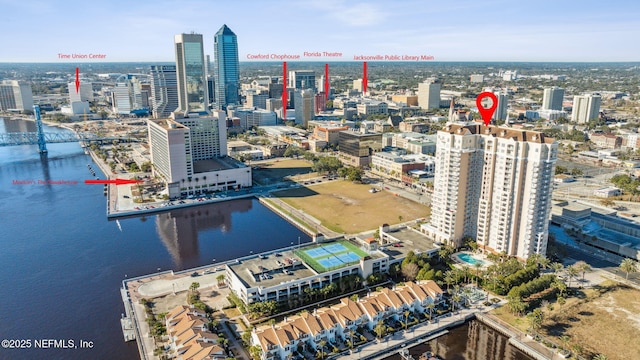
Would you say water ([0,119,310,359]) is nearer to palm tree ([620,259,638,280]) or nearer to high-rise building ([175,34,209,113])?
palm tree ([620,259,638,280])

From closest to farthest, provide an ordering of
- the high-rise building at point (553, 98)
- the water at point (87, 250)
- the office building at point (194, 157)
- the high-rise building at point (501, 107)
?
the water at point (87, 250), the office building at point (194, 157), the high-rise building at point (501, 107), the high-rise building at point (553, 98)

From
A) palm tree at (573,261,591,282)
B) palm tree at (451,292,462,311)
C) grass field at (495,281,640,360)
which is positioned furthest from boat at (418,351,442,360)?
palm tree at (573,261,591,282)

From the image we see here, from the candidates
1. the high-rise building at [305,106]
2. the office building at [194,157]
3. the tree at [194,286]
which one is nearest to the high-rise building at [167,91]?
the high-rise building at [305,106]

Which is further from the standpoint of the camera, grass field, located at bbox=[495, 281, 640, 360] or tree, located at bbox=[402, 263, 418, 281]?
tree, located at bbox=[402, 263, 418, 281]

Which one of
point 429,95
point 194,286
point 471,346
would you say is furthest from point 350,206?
point 429,95

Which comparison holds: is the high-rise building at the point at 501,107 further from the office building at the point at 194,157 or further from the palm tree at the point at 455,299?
the palm tree at the point at 455,299
